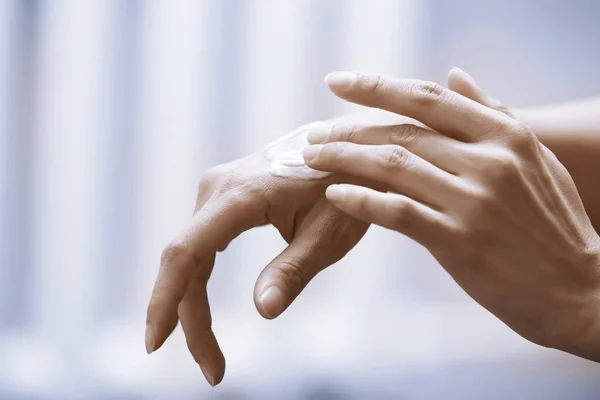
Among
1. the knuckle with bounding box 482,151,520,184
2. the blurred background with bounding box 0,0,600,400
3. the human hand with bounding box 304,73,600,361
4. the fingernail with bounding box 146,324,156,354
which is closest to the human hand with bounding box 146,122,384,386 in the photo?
the fingernail with bounding box 146,324,156,354

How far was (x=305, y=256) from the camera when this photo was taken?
859 mm

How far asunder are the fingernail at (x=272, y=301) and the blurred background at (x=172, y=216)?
737 mm

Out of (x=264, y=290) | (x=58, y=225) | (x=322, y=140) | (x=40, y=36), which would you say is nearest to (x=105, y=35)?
(x=40, y=36)

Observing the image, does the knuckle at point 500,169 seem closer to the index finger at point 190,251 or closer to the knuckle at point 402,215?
the knuckle at point 402,215

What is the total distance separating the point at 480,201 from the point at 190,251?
393 mm

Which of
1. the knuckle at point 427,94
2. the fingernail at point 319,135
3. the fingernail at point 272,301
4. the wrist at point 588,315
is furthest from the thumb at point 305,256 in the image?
the wrist at point 588,315

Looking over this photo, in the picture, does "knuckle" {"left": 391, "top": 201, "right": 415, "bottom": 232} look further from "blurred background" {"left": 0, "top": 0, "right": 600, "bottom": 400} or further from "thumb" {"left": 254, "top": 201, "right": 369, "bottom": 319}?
"blurred background" {"left": 0, "top": 0, "right": 600, "bottom": 400}

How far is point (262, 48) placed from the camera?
152cm

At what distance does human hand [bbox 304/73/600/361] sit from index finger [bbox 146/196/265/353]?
0.47 ft

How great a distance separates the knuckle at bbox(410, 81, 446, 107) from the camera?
0.79 m

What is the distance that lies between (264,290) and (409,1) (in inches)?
41.9

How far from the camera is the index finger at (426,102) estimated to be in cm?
78

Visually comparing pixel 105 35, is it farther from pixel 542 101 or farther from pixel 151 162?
pixel 542 101

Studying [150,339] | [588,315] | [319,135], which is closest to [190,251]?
[150,339]
